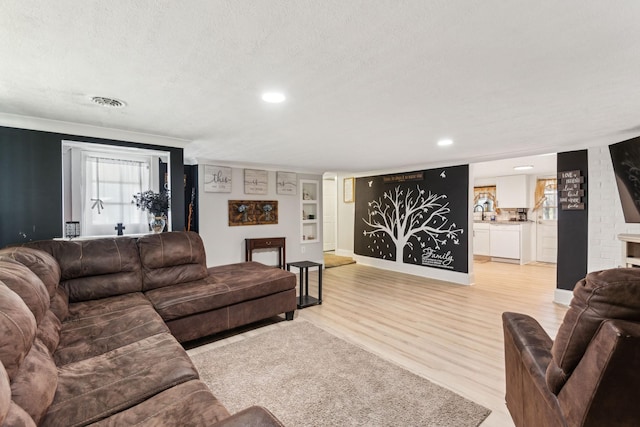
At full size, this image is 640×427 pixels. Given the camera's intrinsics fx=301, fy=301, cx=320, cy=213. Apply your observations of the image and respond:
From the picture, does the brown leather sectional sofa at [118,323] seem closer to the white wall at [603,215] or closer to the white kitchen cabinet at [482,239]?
the white wall at [603,215]

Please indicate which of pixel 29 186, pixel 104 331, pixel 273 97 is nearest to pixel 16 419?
pixel 104 331

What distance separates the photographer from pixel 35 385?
117 cm

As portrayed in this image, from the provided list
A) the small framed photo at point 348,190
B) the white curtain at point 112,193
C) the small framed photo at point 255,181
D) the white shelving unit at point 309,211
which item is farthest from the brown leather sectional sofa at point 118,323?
the small framed photo at point 348,190

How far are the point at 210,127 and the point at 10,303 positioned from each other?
2.27 metres

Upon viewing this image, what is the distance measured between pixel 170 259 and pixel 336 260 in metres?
4.57

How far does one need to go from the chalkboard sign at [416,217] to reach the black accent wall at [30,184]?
516 cm

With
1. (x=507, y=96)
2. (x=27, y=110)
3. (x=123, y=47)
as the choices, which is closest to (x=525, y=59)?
(x=507, y=96)

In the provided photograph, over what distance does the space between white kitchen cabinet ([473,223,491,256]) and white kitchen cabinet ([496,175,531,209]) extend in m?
0.67

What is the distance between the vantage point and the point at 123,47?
4.93 ft

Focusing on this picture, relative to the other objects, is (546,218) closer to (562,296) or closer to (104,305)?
(562,296)

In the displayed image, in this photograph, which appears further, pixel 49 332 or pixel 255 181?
pixel 255 181

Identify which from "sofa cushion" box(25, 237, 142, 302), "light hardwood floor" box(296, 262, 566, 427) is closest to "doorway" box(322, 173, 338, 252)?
"light hardwood floor" box(296, 262, 566, 427)

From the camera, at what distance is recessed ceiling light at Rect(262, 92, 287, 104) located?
2139 mm

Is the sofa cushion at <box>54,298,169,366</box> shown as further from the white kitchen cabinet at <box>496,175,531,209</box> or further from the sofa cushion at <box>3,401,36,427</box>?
the white kitchen cabinet at <box>496,175,531,209</box>
